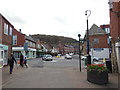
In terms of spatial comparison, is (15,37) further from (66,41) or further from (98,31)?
(66,41)

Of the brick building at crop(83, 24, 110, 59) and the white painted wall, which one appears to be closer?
the white painted wall

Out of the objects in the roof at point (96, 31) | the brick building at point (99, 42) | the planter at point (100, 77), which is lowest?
the planter at point (100, 77)

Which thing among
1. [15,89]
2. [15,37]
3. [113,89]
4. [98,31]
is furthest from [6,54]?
[98,31]

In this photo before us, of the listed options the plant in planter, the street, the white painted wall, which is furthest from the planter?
the white painted wall

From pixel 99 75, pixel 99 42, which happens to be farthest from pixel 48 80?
pixel 99 42

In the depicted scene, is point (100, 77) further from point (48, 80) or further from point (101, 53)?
point (101, 53)

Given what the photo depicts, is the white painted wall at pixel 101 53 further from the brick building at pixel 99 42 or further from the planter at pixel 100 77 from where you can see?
the planter at pixel 100 77

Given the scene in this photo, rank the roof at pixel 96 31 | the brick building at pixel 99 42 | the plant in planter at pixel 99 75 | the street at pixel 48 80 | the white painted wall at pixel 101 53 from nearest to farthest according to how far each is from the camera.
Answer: the street at pixel 48 80 → the plant in planter at pixel 99 75 → the white painted wall at pixel 101 53 → the brick building at pixel 99 42 → the roof at pixel 96 31

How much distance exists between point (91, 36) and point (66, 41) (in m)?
94.0

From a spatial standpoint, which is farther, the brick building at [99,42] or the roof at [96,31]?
the roof at [96,31]

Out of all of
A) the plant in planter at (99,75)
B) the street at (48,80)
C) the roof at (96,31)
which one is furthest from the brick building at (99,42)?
the plant in planter at (99,75)

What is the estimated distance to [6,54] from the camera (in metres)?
16.4

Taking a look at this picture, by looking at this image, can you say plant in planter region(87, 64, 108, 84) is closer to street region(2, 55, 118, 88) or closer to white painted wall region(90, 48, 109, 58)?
street region(2, 55, 118, 88)

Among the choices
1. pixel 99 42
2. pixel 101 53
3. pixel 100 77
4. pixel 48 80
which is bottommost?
pixel 48 80
